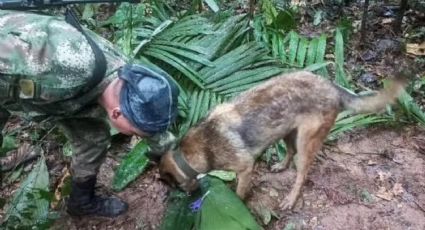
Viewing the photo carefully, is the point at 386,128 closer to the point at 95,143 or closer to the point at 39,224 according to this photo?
the point at 95,143

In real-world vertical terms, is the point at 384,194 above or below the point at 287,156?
below

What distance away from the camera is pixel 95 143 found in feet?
13.6

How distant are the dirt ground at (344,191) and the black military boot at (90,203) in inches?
2.8

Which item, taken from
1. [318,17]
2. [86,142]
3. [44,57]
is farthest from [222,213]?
[318,17]

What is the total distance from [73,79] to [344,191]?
2.45 meters

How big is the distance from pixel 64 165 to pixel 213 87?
4.90ft

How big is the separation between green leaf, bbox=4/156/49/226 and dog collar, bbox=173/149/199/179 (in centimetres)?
92

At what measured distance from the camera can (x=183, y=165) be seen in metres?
4.09

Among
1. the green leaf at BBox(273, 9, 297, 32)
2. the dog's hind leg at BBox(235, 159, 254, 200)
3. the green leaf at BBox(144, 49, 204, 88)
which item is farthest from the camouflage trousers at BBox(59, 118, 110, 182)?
the green leaf at BBox(273, 9, 297, 32)

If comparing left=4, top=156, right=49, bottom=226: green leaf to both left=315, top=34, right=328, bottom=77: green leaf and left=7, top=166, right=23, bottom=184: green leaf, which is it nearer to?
left=7, top=166, right=23, bottom=184: green leaf

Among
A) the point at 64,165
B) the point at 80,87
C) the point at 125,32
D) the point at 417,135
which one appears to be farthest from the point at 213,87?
the point at 80,87

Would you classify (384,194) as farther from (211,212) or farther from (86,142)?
(86,142)

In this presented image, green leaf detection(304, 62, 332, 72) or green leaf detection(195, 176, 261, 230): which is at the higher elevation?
green leaf detection(195, 176, 261, 230)

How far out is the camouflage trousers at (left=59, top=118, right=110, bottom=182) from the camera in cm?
402
